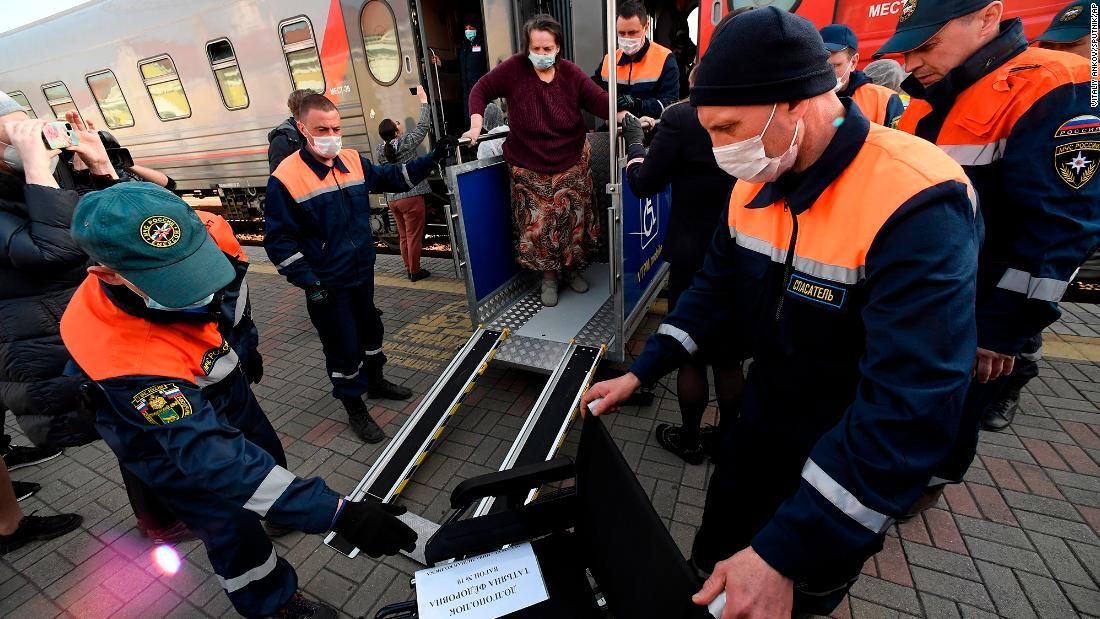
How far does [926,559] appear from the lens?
2318 mm

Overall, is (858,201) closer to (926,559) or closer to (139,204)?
(139,204)

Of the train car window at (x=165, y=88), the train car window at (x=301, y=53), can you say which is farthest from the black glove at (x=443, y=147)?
the train car window at (x=165, y=88)

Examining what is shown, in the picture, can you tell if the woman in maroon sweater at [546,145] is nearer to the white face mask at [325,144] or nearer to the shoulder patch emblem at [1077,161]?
the white face mask at [325,144]

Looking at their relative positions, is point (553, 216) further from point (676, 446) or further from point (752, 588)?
point (752, 588)

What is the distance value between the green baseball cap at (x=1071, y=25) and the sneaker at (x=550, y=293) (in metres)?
3.35

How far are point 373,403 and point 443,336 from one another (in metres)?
1.16

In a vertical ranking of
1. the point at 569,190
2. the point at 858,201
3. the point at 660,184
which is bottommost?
the point at 569,190

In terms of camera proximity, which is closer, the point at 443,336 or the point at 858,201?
the point at 858,201

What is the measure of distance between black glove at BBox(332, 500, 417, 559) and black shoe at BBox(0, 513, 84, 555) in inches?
103

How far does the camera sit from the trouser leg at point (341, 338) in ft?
10.5

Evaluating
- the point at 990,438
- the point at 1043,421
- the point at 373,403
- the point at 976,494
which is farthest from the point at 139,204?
the point at 1043,421

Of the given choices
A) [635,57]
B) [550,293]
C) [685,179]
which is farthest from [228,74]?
Answer: [685,179]

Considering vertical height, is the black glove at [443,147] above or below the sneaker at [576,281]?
above

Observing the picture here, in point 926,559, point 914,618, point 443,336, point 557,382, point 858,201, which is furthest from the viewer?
point 443,336
